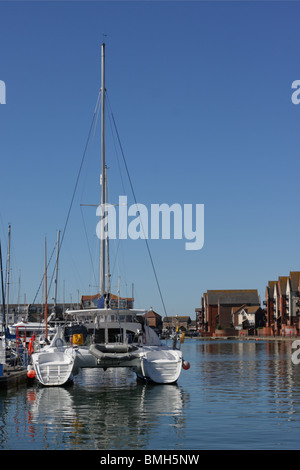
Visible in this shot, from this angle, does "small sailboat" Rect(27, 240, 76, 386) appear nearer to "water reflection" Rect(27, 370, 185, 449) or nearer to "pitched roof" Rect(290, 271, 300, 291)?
"water reflection" Rect(27, 370, 185, 449)

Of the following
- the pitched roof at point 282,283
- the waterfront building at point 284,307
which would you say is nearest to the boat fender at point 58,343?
the waterfront building at point 284,307

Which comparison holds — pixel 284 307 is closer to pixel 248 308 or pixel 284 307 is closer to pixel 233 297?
pixel 248 308

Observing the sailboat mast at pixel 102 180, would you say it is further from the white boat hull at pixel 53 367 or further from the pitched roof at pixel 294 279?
the pitched roof at pixel 294 279

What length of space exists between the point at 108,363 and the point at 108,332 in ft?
14.5

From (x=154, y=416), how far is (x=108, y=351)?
26.2 feet

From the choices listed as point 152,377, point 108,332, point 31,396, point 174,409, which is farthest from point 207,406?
point 108,332

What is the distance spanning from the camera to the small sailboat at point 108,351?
26547 mm

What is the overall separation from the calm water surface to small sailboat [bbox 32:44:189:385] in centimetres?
80

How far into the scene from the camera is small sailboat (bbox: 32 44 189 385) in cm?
2655

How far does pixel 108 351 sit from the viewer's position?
2672cm

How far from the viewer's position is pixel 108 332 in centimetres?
3081

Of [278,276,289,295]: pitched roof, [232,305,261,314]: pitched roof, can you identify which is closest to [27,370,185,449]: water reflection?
[278,276,289,295]: pitched roof

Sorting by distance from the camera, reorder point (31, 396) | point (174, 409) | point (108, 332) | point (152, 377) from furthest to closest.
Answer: point (108, 332) < point (152, 377) < point (31, 396) < point (174, 409)
